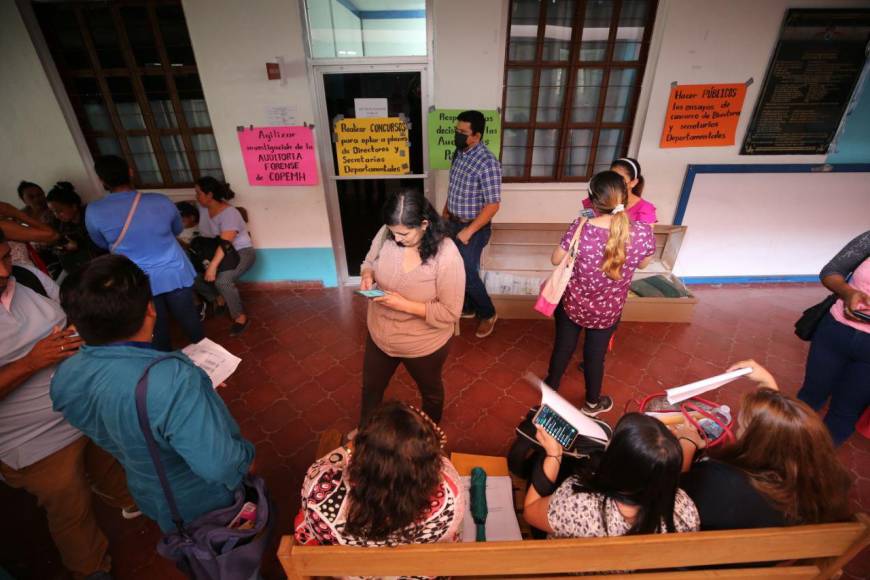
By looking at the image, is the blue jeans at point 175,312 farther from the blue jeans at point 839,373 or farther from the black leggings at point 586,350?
the blue jeans at point 839,373

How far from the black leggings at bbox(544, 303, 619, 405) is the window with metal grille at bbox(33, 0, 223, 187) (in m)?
A: 4.21

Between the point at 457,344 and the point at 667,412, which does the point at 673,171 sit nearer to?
the point at 457,344

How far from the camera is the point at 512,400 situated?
3320 mm

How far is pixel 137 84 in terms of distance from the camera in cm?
425

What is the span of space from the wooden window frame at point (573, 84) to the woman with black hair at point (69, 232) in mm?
4407

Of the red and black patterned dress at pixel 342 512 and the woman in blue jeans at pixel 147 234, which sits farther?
the woman in blue jeans at pixel 147 234

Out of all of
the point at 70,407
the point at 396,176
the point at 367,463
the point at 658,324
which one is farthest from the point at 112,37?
the point at 658,324

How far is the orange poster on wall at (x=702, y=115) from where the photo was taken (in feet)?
13.4

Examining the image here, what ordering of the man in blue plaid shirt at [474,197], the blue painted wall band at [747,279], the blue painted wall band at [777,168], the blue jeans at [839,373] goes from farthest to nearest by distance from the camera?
the blue painted wall band at [747,279] < the blue painted wall band at [777,168] < the man in blue plaid shirt at [474,197] < the blue jeans at [839,373]

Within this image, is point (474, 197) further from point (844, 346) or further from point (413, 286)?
point (844, 346)

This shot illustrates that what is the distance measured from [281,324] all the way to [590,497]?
12.2 feet

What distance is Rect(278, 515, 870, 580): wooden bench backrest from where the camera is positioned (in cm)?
125

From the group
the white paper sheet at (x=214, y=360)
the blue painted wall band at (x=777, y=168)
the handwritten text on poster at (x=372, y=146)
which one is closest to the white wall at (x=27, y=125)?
the handwritten text on poster at (x=372, y=146)

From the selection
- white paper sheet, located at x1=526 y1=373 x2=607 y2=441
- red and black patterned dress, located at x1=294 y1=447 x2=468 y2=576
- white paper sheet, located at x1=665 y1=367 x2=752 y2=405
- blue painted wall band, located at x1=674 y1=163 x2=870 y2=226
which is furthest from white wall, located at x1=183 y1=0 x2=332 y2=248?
blue painted wall band, located at x1=674 y1=163 x2=870 y2=226
